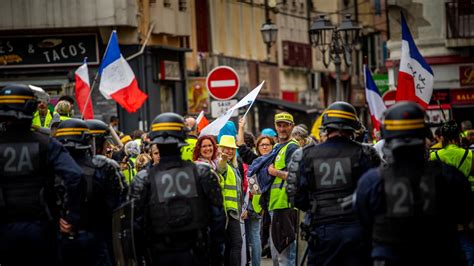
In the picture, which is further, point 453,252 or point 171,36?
point 171,36

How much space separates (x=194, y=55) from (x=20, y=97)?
29556 mm

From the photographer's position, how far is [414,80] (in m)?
19.2

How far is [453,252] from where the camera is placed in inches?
401

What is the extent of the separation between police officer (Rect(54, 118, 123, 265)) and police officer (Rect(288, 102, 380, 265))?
1686 millimetres

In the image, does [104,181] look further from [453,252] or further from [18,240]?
[453,252]

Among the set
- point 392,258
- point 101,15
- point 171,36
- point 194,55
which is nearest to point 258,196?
point 392,258

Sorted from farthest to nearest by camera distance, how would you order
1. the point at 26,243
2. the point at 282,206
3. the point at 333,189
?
the point at 282,206, the point at 333,189, the point at 26,243

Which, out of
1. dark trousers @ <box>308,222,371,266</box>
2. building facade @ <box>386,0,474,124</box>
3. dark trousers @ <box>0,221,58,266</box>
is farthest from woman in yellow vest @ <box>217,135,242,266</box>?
building facade @ <box>386,0,474,124</box>

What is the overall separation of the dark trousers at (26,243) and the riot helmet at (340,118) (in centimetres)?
237

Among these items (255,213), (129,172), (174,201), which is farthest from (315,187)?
(255,213)

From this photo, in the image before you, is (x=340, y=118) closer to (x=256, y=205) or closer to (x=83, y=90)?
(x=256, y=205)

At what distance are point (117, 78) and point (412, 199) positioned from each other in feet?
41.7

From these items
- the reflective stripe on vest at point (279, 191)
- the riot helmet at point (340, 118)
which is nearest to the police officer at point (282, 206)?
the reflective stripe on vest at point (279, 191)

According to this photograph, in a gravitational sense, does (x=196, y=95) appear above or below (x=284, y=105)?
above
